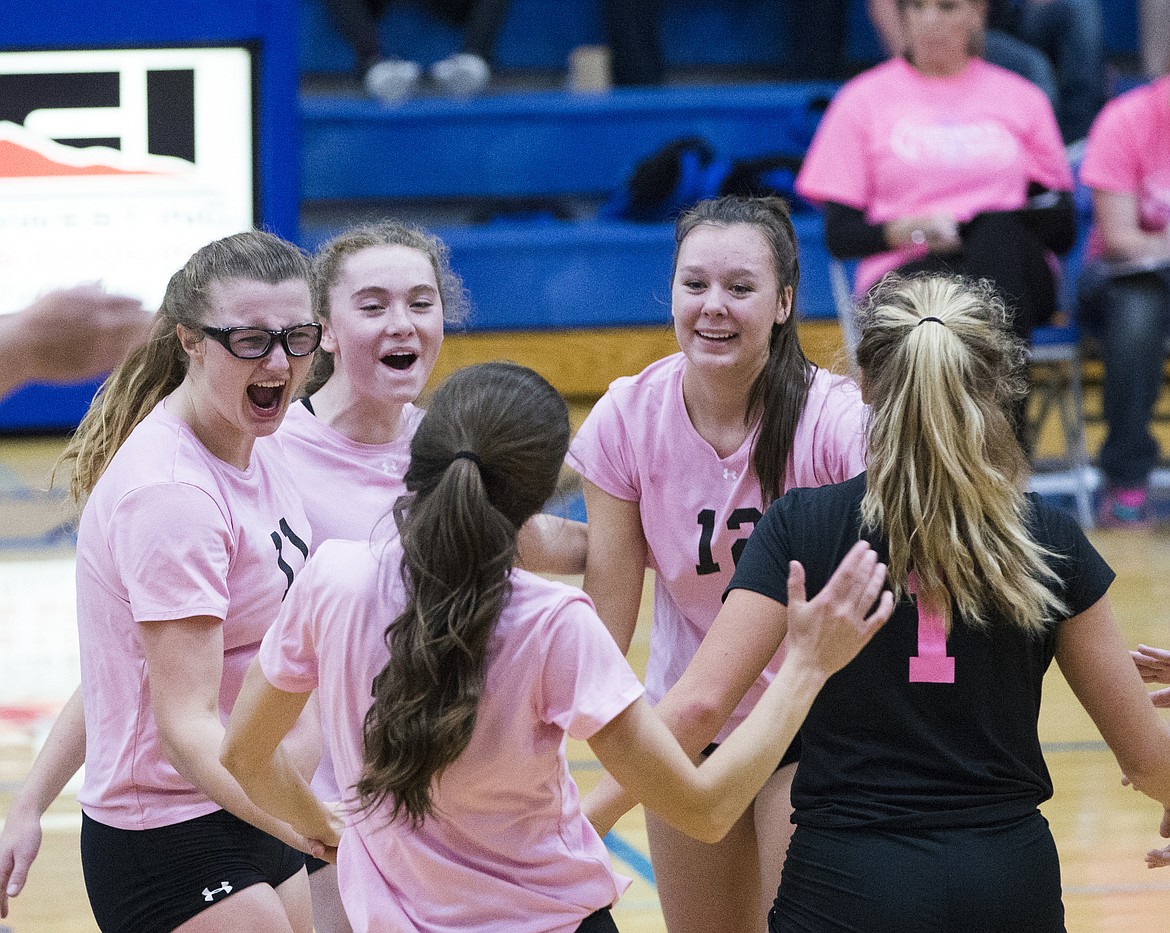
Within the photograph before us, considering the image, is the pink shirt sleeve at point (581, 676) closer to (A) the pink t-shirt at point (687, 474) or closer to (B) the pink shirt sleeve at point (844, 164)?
(A) the pink t-shirt at point (687, 474)

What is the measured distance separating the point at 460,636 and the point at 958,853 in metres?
0.68

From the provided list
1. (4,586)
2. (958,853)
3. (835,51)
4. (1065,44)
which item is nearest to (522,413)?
(958,853)

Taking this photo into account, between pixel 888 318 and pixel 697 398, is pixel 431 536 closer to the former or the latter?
pixel 888 318

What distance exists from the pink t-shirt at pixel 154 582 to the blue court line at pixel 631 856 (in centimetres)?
155

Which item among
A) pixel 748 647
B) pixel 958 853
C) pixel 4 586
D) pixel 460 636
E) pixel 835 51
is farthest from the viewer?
pixel 835 51

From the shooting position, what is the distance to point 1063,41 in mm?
8516

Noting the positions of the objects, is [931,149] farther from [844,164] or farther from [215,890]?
[215,890]

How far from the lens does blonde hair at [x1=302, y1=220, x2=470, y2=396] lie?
8.90 feet

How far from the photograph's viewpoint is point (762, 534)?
2.02 m

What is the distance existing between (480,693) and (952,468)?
2.11 ft

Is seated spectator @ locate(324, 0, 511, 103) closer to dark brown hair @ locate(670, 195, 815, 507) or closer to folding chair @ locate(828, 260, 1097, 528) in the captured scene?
folding chair @ locate(828, 260, 1097, 528)

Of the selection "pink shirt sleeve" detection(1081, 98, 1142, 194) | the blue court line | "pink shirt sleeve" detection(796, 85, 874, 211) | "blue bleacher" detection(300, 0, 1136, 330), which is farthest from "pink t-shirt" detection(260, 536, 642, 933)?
"blue bleacher" detection(300, 0, 1136, 330)

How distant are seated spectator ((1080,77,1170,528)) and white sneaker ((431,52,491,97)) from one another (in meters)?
4.00

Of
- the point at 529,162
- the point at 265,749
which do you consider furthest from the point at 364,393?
the point at 529,162
